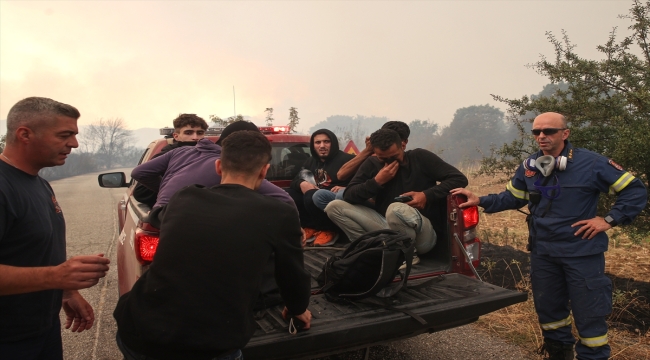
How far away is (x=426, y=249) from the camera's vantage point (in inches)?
139

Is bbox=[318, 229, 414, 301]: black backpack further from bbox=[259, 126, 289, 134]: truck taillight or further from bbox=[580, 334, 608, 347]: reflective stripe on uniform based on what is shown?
bbox=[259, 126, 289, 134]: truck taillight

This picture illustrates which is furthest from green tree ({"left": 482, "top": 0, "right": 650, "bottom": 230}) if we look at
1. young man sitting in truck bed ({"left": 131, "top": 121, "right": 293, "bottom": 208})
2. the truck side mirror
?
the truck side mirror

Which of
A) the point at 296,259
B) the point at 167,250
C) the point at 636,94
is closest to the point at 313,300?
the point at 296,259

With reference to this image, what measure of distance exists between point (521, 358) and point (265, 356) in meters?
2.24

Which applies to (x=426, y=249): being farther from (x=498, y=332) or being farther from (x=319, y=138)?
(x=319, y=138)

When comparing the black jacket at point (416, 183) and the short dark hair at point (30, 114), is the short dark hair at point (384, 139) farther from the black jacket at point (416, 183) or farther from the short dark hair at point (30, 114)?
the short dark hair at point (30, 114)

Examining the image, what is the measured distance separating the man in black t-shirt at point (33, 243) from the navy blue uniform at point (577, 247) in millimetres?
2775

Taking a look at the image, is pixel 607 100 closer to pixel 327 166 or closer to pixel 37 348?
pixel 327 166

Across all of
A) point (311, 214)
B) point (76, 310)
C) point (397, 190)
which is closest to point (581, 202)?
point (397, 190)

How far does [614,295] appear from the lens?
413 cm

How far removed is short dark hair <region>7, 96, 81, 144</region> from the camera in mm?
1888

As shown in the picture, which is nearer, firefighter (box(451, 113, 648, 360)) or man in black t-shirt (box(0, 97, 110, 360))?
man in black t-shirt (box(0, 97, 110, 360))

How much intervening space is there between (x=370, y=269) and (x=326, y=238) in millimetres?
1842

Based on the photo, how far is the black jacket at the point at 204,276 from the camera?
1.59 m
